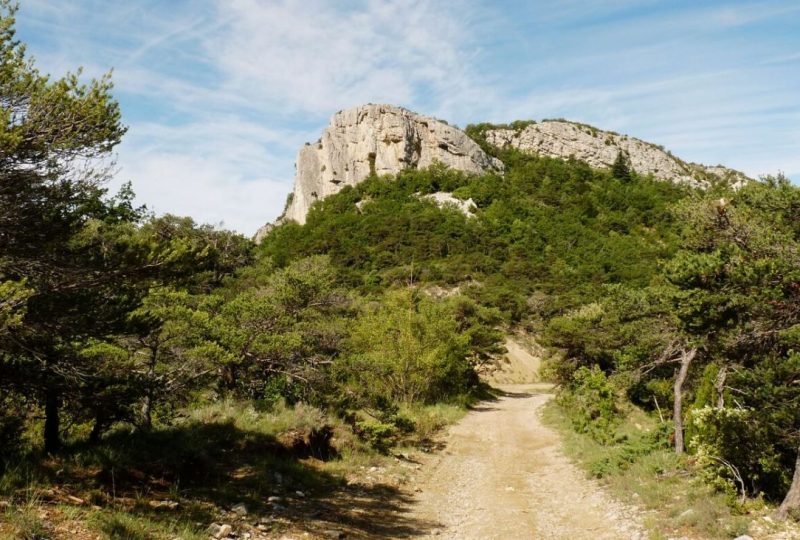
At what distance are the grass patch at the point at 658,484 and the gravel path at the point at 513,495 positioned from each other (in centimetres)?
31

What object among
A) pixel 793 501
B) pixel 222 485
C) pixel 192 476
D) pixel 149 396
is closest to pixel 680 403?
pixel 793 501

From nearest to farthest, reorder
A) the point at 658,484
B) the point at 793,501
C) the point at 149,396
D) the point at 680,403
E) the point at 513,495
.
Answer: the point at 793,501, the point at 149,396, the point at 658,484, the point at 513,495, the point at 680,403

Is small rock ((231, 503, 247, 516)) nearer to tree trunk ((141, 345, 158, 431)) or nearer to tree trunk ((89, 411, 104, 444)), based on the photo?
tree trunk ((141, 345, 158, 431))

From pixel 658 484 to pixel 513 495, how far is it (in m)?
2.58

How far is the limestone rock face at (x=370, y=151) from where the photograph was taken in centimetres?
7844

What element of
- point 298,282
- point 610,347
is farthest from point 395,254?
point 298,282

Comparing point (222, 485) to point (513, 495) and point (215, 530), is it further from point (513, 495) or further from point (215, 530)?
point (513, 495)

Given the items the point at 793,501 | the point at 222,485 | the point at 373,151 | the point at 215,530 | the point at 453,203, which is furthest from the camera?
the point at 373,151

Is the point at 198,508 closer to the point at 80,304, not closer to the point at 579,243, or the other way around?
the point at 80,304

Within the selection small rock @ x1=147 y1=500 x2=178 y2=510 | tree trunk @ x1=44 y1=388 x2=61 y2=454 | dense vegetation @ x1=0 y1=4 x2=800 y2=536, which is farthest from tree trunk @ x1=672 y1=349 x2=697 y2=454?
tree trunk @ x1=44 y1=388 x2=61 y2=454

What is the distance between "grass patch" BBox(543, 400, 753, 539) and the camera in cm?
680

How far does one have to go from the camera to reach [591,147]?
97.5m

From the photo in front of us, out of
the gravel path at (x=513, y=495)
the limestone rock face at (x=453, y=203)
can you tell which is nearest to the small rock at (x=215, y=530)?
the gravel path at (x=513, y=495)

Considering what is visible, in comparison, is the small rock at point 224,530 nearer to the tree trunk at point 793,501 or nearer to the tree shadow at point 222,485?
Result: the tree shadow at point 222,485
